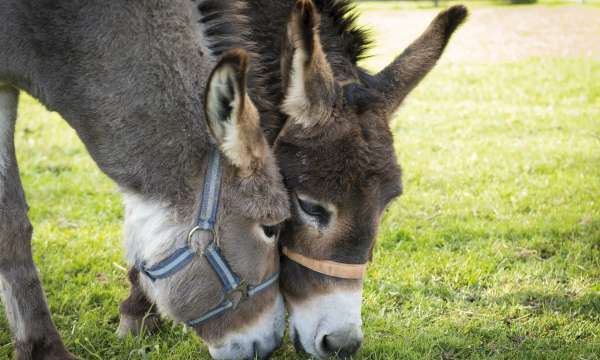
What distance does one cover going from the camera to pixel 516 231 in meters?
4.71

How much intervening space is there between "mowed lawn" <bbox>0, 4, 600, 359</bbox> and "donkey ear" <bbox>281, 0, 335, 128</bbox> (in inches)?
30.3

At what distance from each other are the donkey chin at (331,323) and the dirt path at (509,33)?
27.9 ft

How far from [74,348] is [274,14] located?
2096 mm

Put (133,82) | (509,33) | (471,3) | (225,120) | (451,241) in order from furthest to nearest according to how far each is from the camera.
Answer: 1. (471,3)
2. (509,33)
3. (451,241)
4. (133,82)
5. (225,120)

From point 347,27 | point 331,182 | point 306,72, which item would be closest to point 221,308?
point 331,182

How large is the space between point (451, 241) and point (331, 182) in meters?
Result: 2.22

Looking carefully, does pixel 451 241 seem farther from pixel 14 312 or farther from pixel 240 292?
pixel 14 312

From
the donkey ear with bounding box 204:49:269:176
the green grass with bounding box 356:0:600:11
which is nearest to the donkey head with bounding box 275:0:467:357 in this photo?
the donkey ear with bounding box 204:49:269:176

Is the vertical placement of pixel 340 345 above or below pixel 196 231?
below

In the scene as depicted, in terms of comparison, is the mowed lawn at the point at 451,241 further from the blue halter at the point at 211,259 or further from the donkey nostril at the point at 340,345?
the blue halter at the point at 211,259

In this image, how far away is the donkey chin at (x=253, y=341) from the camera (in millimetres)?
2770

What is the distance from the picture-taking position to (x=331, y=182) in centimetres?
270

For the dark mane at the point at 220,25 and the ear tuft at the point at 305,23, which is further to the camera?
the dark mane at the point at 220,25

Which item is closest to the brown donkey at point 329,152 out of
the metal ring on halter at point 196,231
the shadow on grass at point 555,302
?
the metal ring on halter at point 196,231
